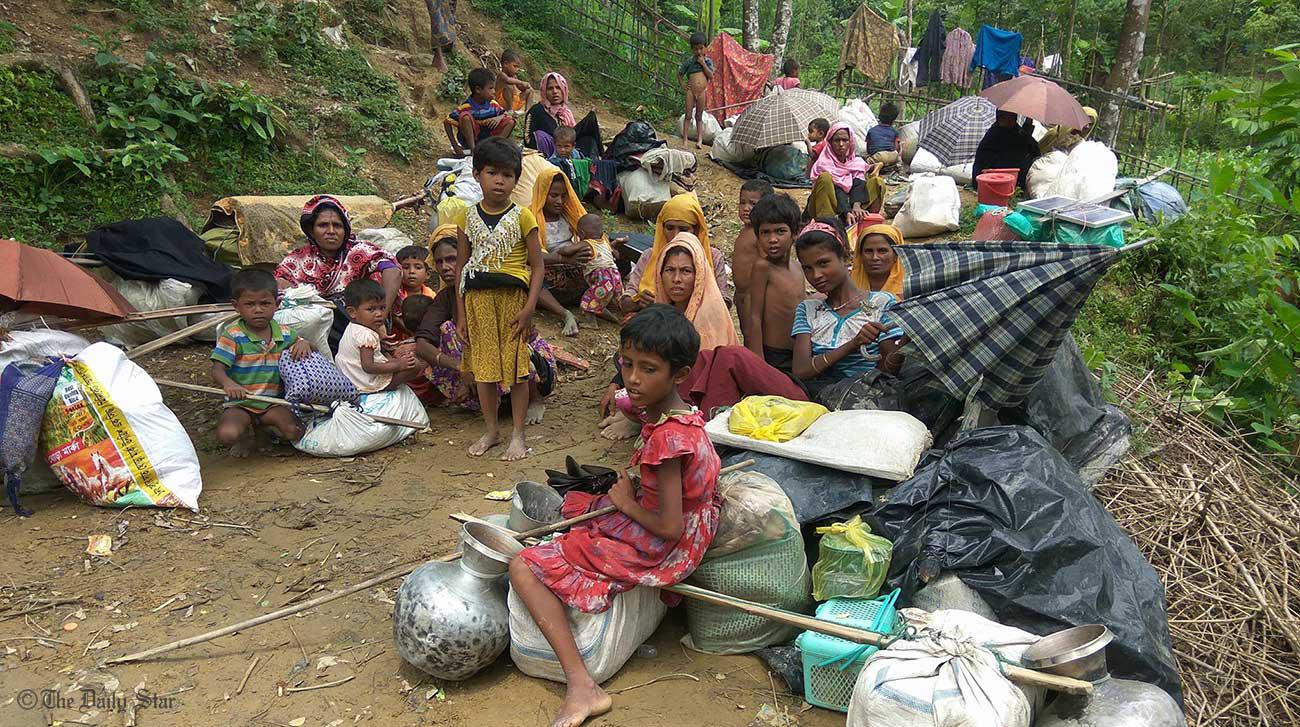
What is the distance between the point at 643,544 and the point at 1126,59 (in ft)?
32.0

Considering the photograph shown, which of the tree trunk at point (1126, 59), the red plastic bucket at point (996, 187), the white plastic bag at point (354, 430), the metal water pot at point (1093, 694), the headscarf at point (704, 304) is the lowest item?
the white plastic bag at point (354, 430)

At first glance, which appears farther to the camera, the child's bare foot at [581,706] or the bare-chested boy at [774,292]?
the bare-chested boy at [774,292]

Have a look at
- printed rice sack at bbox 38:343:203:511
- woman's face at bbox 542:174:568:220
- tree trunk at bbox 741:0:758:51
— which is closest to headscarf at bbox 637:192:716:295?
woman's face at bbox 542:174:568:220

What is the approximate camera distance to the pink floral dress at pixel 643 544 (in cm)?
250

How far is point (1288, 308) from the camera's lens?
13.0 feet

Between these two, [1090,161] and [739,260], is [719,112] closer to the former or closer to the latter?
[1090,161]

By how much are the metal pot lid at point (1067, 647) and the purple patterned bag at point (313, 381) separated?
351 cm

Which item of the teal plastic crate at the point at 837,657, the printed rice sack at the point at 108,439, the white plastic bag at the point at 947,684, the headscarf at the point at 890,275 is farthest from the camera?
the headscarf at the point at 890,275

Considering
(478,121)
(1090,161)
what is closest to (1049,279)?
(1090,161)

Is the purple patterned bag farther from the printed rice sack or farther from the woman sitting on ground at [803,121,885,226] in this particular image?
the woman sitting on ground at [803,121,885,226]

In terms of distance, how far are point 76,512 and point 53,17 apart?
546cm

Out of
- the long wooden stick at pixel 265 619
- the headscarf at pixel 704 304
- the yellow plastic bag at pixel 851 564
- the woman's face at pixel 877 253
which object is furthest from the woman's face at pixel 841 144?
the long wooden stick at pixel 265 619

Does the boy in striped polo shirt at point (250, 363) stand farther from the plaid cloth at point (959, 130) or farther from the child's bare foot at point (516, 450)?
the plaid cloth at point (959, 130)

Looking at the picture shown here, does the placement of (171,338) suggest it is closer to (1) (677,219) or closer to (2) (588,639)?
(1) (677,219)
